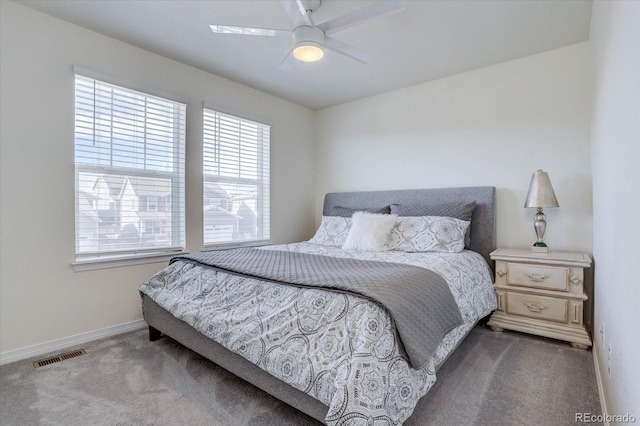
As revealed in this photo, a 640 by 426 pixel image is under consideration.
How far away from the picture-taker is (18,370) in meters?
2.09

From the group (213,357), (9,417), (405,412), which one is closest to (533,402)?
(405,412)

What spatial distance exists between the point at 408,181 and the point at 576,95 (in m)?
1.65

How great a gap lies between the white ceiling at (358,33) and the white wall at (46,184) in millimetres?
181

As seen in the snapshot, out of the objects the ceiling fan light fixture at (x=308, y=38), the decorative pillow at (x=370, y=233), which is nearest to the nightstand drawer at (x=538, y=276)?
the decorative pillow at (x=370, y=233)

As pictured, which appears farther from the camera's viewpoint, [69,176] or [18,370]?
[69,176]

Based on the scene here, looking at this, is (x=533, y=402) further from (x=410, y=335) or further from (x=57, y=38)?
(x=57, y=38)

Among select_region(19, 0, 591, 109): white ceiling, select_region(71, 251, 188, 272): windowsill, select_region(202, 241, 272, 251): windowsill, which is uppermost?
select_region(19, 0, 591, 109): white ceiling

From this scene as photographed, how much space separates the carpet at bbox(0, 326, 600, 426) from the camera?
5.23 feet

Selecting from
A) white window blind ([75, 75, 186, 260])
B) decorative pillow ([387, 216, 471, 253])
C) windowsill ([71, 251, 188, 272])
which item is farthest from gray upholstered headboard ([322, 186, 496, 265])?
windowsill ([71, 251, 188, 272])

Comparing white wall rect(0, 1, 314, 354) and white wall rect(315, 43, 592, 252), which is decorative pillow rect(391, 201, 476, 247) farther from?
white wall rect(0, 1, 314, 354)

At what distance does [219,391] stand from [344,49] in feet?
7.60

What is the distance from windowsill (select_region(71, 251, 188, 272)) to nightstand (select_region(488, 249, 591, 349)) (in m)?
3.00

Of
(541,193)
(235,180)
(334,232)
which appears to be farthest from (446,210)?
(235,180)

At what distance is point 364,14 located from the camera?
1.85 meters
